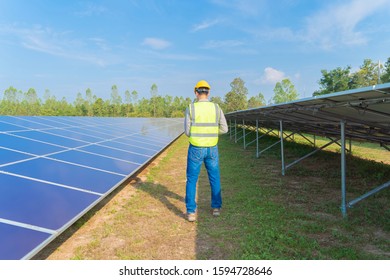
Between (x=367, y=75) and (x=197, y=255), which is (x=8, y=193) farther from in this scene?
(x=367, y=75)

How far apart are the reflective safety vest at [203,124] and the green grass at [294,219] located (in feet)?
4.56

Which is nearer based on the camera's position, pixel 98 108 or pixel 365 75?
pixel 365 75

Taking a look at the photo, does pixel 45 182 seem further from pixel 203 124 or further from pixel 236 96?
pixel 236 96

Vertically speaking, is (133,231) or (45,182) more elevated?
(45,182)

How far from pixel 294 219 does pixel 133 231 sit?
8.95 feet

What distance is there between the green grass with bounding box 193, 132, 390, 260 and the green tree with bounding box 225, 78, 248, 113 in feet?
216

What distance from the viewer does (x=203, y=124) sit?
5.09m

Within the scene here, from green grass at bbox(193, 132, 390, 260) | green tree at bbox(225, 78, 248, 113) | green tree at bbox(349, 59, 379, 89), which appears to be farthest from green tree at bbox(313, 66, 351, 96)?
green grass at bbox(193, 132, 390, 260)

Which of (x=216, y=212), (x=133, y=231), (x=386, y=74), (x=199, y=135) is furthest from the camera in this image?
(x=386, y=74)

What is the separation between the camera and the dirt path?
399 cm

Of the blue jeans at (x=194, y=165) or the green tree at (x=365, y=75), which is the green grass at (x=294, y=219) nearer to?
the blue jeans at (x=194, y=165)

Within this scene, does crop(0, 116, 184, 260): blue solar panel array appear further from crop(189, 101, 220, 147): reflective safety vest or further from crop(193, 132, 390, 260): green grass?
crop(193, 132, 390, 260): green grass

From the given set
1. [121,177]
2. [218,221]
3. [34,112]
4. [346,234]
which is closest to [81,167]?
[121,177]

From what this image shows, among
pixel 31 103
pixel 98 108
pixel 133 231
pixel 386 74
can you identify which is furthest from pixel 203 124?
pixel 31 103
